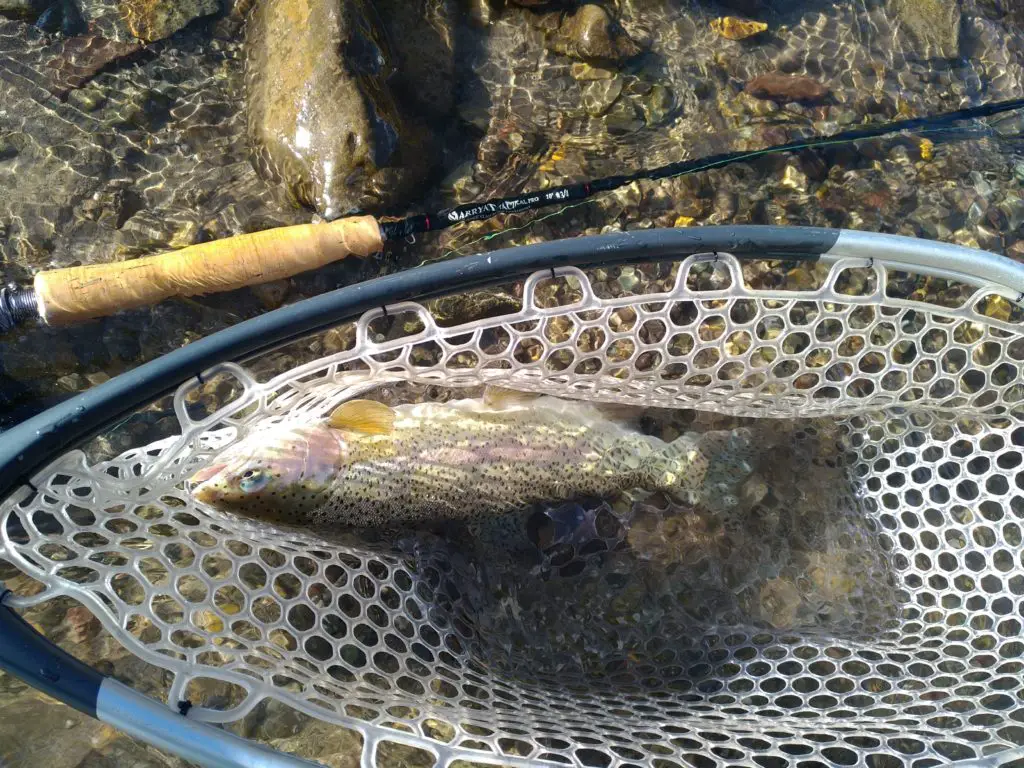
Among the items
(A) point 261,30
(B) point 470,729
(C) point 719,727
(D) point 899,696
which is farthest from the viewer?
(A) point 261,30

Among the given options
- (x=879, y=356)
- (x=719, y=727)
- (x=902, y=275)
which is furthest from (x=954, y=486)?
(x=719, y=727)

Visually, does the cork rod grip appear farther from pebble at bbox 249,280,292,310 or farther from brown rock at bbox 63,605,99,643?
brown rock at bbox 63,605,99,643

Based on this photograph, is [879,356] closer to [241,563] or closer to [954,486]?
[954,486]

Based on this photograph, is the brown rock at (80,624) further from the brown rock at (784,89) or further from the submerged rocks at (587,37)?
the brown rock at (784,89)

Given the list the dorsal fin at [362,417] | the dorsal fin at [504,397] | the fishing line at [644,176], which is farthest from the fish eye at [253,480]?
the fishing line at [644,176]

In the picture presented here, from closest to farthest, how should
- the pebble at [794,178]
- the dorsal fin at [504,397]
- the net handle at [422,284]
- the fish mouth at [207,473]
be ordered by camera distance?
1. the net handle at [422,284]
2. the fish mouth at [207,473]
3. the dorsal fin at [504,397]
4. the pebble at [794,178]

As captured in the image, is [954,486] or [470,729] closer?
[470,729]

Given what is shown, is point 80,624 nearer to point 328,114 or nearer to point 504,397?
point 504,397
